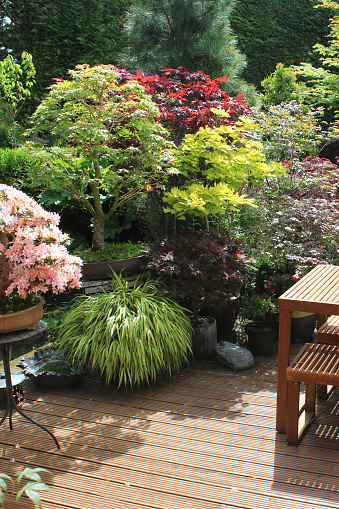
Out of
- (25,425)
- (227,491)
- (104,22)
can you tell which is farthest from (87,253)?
(104,22)

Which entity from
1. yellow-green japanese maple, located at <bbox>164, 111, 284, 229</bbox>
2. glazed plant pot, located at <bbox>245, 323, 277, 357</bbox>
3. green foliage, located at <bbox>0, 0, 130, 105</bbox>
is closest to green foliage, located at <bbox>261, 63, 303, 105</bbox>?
green foliage, located at <bbox>0, 0, 130, 105</bbox>

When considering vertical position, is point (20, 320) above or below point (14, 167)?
below

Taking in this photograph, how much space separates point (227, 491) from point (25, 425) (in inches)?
52.5

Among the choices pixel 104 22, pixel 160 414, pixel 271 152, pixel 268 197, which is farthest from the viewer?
pixel 104 22

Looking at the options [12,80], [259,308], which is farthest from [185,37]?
[259,308]

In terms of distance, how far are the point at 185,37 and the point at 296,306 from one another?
622cm

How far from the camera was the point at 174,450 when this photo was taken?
2605mm

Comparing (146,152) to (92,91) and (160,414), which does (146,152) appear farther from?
(160,414)

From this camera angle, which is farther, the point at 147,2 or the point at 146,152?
the point at 147,2

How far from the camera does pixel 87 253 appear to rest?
4.29 m

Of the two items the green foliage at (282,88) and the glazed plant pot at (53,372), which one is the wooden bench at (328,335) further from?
the green foliage at (282,88)

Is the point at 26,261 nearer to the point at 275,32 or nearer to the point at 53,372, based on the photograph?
the point at 53,372

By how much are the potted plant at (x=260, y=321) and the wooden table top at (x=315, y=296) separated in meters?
0.99

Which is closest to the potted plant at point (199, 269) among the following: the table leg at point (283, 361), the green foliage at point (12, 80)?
the table leg at point (283, 361)
